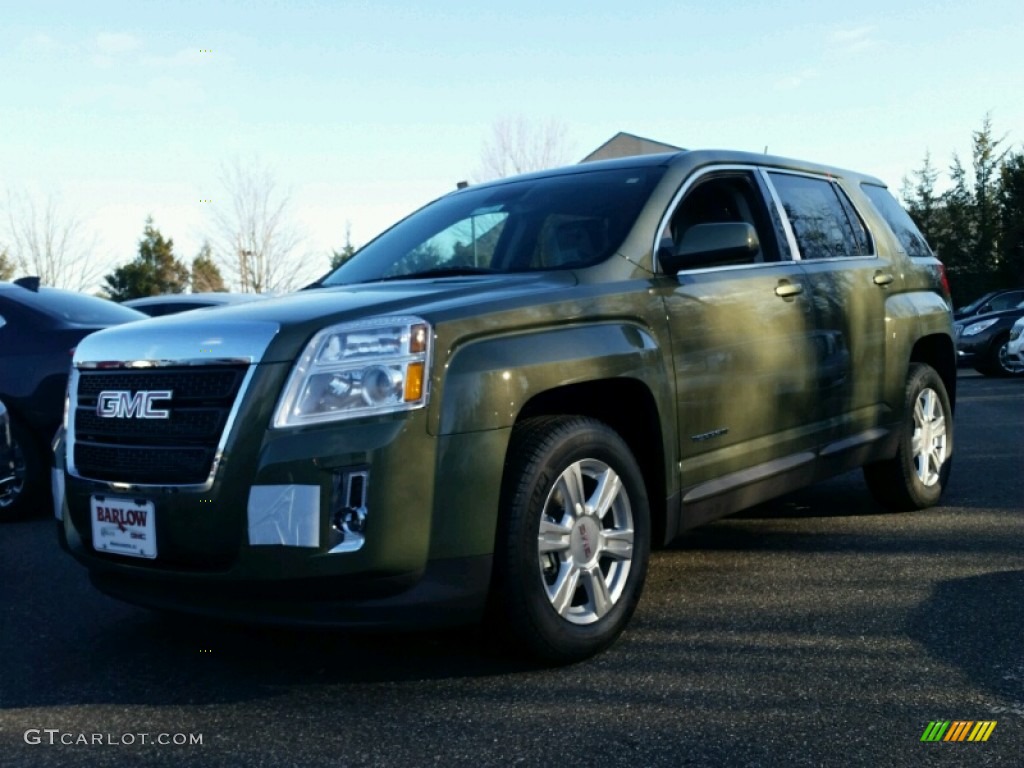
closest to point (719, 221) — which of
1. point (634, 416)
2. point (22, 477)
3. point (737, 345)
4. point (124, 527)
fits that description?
point (737, 345)

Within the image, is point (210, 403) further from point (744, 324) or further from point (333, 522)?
point (744, 324)

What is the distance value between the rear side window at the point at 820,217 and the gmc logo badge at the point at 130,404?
296 centimetres

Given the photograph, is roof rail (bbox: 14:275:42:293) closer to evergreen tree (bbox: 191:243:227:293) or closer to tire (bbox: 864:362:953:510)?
tire (bbox: 864:362:953:510)

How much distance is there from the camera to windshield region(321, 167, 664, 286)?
4.26 m

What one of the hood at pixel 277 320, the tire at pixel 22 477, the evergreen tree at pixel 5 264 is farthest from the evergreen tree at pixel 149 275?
the hood at pixel 277 320

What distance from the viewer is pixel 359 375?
319cm

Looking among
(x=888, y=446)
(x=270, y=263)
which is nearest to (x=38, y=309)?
(x=888, y=446)

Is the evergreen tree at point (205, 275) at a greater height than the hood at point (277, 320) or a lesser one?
lesser

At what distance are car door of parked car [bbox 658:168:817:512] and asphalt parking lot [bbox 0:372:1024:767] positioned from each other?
0.53 meters

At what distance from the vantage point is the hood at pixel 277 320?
327 cm

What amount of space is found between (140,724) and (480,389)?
1.36 meters

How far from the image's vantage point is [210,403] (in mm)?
3277

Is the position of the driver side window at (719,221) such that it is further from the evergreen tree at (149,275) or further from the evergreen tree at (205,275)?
the evergreen tree at (149,275)

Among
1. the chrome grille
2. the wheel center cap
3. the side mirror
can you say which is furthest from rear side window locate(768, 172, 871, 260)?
the chrome grille
